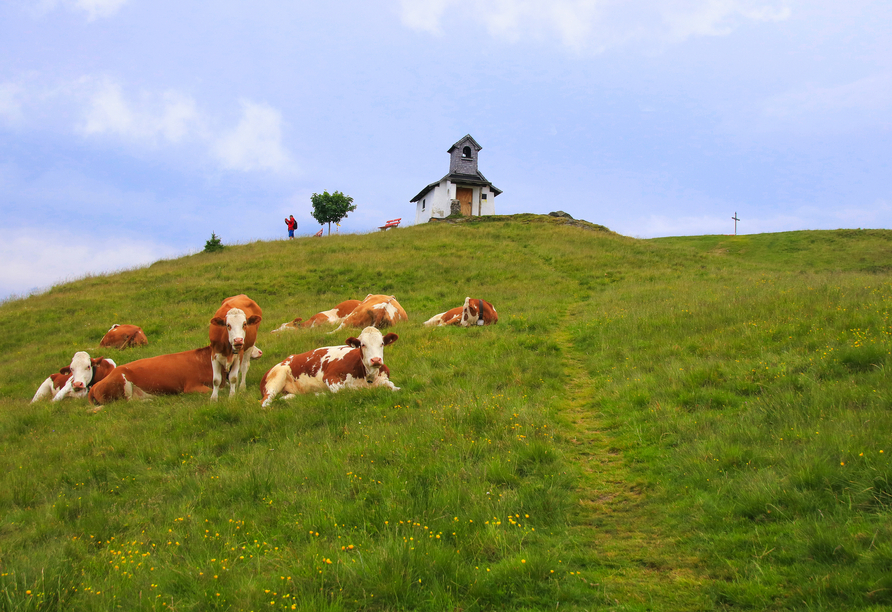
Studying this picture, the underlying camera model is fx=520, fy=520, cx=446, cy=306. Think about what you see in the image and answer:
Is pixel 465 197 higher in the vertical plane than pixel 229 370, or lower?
higher

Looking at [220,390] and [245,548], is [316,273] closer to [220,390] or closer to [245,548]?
[220,390]

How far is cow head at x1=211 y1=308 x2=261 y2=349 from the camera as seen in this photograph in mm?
10023

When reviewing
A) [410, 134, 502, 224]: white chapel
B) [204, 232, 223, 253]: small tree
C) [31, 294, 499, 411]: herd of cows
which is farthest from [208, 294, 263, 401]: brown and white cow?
[410, 134, 502, 224]: white chapel

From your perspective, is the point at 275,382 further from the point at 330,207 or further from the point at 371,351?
the point at 330,207

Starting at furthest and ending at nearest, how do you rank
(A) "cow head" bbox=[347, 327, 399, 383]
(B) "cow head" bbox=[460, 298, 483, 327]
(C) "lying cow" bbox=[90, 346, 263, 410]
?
(B) "cow head" bbox=[460, 298, 483, 327] < (C) "lying cow" bbox=[90, 346, 263, 410] < (A) "cow head" bbox=[347, 327, 399, 383]

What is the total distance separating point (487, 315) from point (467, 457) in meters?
10.2

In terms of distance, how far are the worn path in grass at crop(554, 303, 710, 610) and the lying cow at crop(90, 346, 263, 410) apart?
810 cm

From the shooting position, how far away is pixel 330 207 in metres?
57.4

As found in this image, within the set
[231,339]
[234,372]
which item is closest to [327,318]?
[234,372]

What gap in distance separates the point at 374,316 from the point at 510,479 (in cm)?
1088

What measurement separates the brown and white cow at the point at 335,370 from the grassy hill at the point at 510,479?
537 mm

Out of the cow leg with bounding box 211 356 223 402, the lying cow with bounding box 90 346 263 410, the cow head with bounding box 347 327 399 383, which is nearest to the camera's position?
the cow head with bounding box 347 327 399 383

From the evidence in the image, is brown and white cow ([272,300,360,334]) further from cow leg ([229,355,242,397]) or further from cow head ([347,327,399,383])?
cow head ([347,327,399,383])

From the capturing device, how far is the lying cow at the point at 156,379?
11.0 metres
